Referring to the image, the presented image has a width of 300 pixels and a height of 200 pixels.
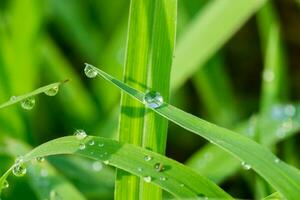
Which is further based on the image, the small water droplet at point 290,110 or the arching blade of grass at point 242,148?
the small water droplet at point 290,110

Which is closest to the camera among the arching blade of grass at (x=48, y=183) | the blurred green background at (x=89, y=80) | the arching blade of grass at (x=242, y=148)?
the arching blade of grass at (x=242, y=148)

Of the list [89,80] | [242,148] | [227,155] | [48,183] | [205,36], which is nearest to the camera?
[242,148]

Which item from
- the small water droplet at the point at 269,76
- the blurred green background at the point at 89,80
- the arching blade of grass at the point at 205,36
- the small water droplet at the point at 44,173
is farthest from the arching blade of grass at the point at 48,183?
the small water droplet at the point at 269,76

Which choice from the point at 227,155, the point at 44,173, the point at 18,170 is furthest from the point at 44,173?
the point at 227,155

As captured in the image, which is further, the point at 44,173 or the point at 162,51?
the point at 44,173

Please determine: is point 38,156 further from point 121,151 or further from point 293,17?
point 293,17

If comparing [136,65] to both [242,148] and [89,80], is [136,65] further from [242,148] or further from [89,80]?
[89,80]

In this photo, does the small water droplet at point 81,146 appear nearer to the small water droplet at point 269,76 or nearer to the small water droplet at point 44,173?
the small water droplet at point 44,173

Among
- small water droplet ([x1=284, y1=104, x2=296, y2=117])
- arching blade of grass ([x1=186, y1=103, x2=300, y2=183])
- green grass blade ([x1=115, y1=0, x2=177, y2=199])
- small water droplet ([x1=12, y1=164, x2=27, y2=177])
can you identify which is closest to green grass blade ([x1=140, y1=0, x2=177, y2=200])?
green grass blade ([x1=115, y1=0, x2=177, y2=199])
